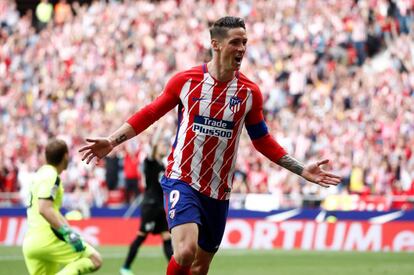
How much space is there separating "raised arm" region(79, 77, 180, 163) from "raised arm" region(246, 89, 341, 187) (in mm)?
756

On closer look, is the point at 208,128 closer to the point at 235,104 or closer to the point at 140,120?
Answer: the point at 235,104

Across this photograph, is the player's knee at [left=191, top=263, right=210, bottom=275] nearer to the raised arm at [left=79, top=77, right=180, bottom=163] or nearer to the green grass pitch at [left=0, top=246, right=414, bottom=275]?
the raised arm at [left=79, top=77, right=180, bottom=163]

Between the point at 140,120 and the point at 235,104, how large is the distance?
2.99 ft

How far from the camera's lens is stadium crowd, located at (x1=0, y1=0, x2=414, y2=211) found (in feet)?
84.9

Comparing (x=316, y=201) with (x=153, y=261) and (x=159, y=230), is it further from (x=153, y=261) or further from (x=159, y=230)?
(x=159, y=230)

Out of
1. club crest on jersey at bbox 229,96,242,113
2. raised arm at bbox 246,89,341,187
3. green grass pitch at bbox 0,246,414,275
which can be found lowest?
green grass pitch at bbox 0,246,414,275

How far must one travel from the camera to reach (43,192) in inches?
443

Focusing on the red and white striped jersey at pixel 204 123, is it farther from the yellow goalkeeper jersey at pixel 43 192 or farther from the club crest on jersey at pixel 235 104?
the yellow goalkeeper jersey at pixel 43 192

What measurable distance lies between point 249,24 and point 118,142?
21.4 metres

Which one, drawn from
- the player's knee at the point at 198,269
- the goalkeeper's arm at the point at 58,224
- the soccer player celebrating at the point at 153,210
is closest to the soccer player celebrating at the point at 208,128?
the player's knee at the point at 198,269

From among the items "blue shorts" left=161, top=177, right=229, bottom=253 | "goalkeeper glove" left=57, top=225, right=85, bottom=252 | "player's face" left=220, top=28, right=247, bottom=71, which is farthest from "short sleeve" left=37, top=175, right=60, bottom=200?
"player's face" left=220, top=28, right=247, bottom=71

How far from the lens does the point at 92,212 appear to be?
24.7 meters

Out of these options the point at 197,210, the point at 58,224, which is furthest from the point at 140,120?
the point at 58,224

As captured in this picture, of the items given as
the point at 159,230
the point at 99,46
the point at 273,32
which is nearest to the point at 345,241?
the point at 159,230
